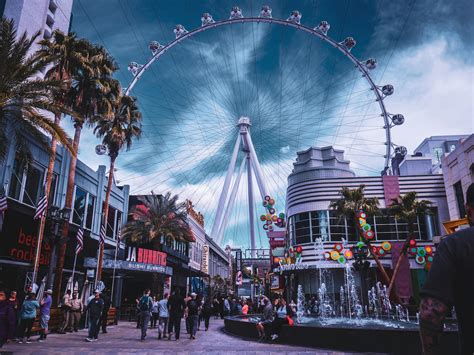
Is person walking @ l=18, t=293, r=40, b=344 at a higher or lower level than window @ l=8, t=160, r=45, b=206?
lower

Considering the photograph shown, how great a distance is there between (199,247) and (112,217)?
3131 cm

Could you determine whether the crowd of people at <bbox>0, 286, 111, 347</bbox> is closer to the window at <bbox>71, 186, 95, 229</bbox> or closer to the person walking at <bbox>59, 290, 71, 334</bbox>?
the person walking at <bbox>59, 290, 71, 334</bbox>

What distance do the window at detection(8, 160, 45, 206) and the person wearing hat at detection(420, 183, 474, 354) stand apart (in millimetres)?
22550

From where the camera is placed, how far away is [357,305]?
4362 cm

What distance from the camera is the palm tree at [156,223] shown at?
Answer: 3866 cm

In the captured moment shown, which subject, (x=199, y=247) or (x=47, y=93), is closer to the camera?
(x=47, y=93)

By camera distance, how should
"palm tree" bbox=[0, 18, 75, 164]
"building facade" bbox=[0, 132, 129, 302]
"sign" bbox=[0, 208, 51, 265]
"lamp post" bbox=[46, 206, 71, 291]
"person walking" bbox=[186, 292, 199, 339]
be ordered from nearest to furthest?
"palm tree" bbox=[0, 18, 75, 164] → "person walking" bbox=[186, 292, 199, 339] → "lamp post" bbox=[46, 206, 71, 291] → "sign" bbox=[0, 208, 51, 265] → "building facade" bbox=[0, 132, 129, 302]

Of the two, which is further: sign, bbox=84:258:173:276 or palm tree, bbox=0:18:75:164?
sign, bbox=84:258:173:276

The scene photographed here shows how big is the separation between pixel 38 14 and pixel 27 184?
4677 centimetres

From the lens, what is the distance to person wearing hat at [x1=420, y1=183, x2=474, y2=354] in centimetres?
264

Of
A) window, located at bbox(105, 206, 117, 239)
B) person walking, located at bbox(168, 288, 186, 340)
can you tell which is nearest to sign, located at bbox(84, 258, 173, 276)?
window, located at bbox(105, 206, 117, 239)

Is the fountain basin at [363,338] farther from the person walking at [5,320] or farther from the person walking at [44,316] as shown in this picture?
the person walking at [5,320]

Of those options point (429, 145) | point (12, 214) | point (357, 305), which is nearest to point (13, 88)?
point (12, 214)

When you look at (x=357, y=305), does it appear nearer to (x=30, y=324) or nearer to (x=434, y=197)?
(x=434, y=197)
